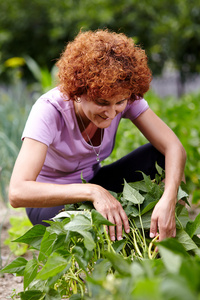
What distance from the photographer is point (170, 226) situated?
149 centimetres

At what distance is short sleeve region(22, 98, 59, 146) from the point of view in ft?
5.31

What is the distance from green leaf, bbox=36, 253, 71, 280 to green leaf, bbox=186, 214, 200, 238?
460mm

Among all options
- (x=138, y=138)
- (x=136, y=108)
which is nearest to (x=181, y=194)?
(x=136, y=108)

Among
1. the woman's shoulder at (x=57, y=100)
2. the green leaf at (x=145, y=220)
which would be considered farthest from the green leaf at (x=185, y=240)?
the woman's shoulder at (x=57, y=100)

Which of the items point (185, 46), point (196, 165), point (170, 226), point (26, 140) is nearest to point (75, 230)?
point (170, 226)

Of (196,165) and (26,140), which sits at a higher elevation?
(26,140)

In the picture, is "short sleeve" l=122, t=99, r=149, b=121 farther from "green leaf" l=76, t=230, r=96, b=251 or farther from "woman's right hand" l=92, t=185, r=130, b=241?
"green leaf" l=76, t=230, r=96, b=251

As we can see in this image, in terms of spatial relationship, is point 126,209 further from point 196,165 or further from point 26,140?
point 196,165

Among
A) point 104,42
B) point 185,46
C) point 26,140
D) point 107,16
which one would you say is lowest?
point 26,140

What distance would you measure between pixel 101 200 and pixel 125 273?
419 mm

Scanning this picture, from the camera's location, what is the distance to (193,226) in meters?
1.45

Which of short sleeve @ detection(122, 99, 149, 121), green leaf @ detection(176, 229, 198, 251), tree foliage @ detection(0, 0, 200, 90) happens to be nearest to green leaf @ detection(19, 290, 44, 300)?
green leaf @ detection(176, 229, 198, 251)

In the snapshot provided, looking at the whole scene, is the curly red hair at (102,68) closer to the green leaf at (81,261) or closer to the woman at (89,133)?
the woman at (89,133)

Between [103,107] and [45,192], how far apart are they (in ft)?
1.25
